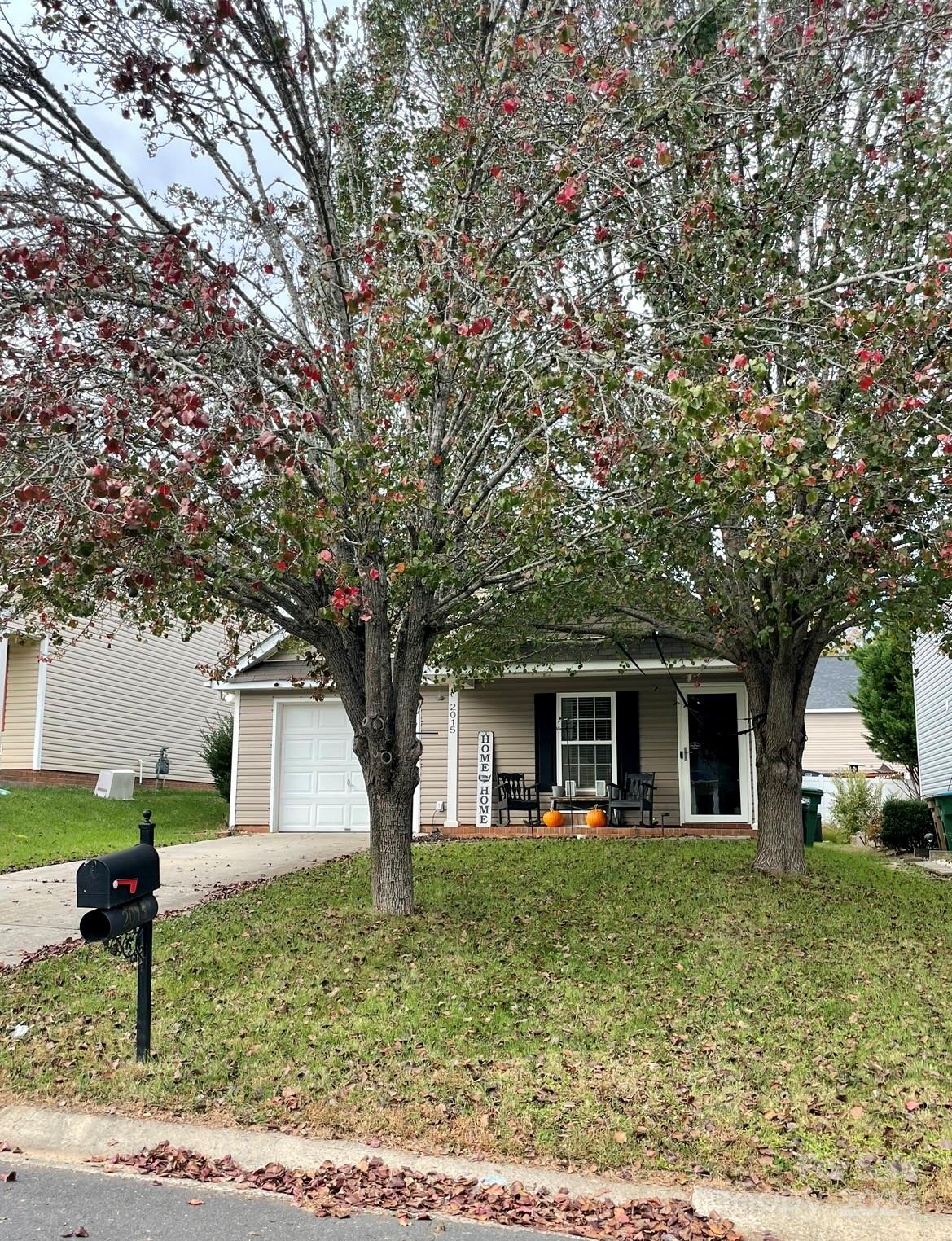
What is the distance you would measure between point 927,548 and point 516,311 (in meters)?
3.51

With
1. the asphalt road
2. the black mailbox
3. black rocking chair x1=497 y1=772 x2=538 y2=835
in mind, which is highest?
black rocking chair x1=497 y1=772 x2=538 y2=835

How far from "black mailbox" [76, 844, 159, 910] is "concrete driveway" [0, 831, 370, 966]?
2541mm

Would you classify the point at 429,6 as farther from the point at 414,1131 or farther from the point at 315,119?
the point at 414,1131

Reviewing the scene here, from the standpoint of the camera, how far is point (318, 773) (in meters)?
16.3

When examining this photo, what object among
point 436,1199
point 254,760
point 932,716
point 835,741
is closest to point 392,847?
point 436,1199

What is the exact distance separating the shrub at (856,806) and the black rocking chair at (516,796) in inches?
241

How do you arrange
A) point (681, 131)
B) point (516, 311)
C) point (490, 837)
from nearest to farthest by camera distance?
point (516, 311)
point (681, 131)
point (490, 837)

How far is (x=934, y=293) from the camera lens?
221 inches

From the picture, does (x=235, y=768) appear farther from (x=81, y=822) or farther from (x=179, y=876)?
(x=179, y=876)

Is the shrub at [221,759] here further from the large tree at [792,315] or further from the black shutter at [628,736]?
the large tree at [792,315]

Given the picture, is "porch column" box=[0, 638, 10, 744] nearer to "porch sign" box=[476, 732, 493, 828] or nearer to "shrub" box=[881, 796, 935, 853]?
"porch sign" box=[476, 732, 493, 828]

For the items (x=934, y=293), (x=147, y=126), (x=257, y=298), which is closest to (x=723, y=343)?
(x=934, y=293)

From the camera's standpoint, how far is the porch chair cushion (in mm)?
14586

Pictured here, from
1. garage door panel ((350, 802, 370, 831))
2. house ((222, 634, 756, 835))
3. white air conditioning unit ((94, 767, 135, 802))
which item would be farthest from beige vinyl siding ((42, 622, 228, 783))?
garage door panel ((350, 802, 370, 831))
